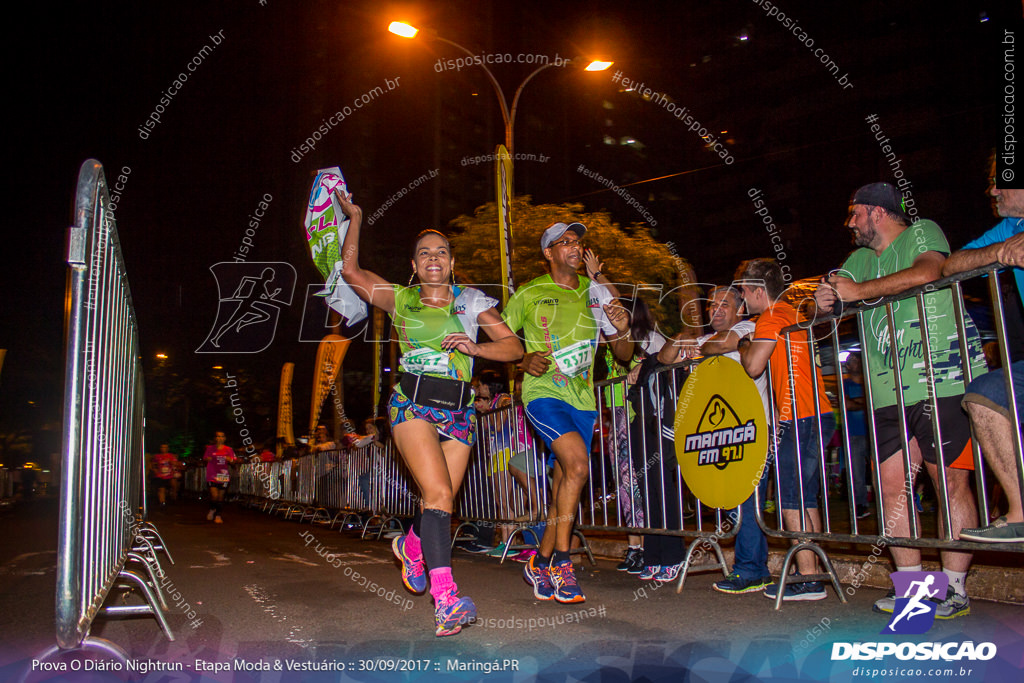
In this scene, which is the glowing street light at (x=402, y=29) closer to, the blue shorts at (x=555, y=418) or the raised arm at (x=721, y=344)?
the raised arm at (x=721, y=344)

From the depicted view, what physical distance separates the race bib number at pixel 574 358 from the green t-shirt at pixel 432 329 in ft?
2.49

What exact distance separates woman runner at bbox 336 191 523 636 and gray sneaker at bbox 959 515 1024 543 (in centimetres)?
232

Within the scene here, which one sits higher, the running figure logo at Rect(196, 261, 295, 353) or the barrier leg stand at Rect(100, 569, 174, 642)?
the running figure logo at Rect(196, 261, 295, 353)

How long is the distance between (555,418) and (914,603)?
2174 millimetres

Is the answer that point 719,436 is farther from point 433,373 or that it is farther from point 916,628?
point 433,373

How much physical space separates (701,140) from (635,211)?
34367mm

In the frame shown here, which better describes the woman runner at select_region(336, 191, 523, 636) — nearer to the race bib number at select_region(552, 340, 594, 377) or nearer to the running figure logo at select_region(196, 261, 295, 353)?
the race bib number at select_region(552, 340, 594, 377)

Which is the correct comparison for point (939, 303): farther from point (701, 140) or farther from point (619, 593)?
point (701, 140)

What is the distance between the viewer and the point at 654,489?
5.88 metres

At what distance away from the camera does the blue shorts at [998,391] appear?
131 inches

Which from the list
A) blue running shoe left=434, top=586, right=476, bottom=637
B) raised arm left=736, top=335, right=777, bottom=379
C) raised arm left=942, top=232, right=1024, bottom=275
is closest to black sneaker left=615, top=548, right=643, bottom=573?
raised arm left=736, top=335, right=777, bottom=379

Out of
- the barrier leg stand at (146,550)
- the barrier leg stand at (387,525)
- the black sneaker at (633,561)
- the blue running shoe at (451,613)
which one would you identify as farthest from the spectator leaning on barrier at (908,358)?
the barrier leg stand at (387,525)

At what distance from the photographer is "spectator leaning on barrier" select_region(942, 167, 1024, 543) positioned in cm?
326

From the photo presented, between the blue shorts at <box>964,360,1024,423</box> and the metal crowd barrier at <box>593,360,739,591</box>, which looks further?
the metal crowd barrier at <box>593,360,739,591</box>
